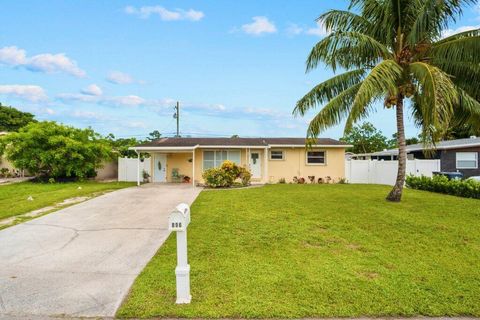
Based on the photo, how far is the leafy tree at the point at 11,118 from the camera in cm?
4041

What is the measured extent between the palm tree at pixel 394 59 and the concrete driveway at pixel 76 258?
628cm

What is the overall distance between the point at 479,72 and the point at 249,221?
8.55m

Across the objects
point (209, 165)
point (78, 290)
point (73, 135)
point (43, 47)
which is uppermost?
point (43, 47)

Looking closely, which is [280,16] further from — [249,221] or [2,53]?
[2,53]

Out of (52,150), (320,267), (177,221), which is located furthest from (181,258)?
(52,150)

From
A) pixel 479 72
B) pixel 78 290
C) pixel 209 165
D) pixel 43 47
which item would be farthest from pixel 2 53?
pixel 479 72

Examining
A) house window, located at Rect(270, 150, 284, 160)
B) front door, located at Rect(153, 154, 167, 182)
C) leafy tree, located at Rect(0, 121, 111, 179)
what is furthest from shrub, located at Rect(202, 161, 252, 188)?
leafy tree, located at Rect(0, 121, 111, 179)

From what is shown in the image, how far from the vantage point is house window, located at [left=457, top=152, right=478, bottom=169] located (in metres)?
20.4

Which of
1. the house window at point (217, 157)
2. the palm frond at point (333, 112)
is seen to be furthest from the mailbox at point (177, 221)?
the house window at point (217, 157)

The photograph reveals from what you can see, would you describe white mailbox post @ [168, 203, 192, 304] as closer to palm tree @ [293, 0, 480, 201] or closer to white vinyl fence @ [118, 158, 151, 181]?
palm tree @ [293, 0, 480, 201]

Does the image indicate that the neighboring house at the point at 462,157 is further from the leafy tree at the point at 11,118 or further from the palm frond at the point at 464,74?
the leafy tree at the point at 11,118

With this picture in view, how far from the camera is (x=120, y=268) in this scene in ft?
16.4

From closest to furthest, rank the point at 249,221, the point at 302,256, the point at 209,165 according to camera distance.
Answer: the point at 302,256
the point at 249,221
the point at 209,165

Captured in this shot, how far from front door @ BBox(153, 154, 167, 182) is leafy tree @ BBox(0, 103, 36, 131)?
100 ft
